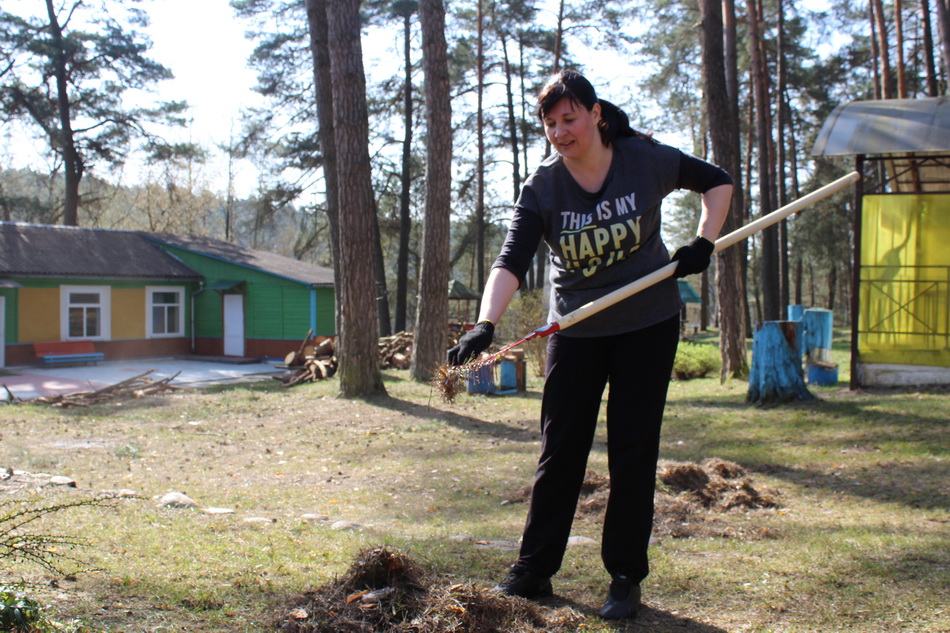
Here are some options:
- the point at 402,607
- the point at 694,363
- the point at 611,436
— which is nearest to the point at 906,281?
the point at 694,363

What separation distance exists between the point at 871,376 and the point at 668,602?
8861 mm

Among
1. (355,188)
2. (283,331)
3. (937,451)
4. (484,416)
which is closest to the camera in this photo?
(937,451)

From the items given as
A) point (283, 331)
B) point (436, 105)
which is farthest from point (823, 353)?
point (283, 331)

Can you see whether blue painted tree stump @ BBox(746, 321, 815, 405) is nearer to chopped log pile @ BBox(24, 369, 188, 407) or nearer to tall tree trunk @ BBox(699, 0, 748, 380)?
tall tree trunk @ BBox(699, 0, 748, 380)

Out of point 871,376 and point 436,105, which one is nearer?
point 871,376

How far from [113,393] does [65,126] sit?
16896 millimetres

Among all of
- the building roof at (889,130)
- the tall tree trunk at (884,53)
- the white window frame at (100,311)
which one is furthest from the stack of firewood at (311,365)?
the tall tree trunk at (884,53)

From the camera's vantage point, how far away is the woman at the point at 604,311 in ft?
9.73

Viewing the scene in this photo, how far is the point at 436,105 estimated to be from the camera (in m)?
13.1

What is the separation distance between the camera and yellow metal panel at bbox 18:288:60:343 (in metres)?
22.2

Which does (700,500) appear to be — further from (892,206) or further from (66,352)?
(66,352)

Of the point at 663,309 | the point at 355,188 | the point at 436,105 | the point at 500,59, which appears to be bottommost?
the point at 663,309

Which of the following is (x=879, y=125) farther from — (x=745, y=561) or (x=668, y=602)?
(x=668, y=602)

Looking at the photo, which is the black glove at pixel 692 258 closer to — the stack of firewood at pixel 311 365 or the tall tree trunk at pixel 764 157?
the stack of firewood at pixel 311 365
